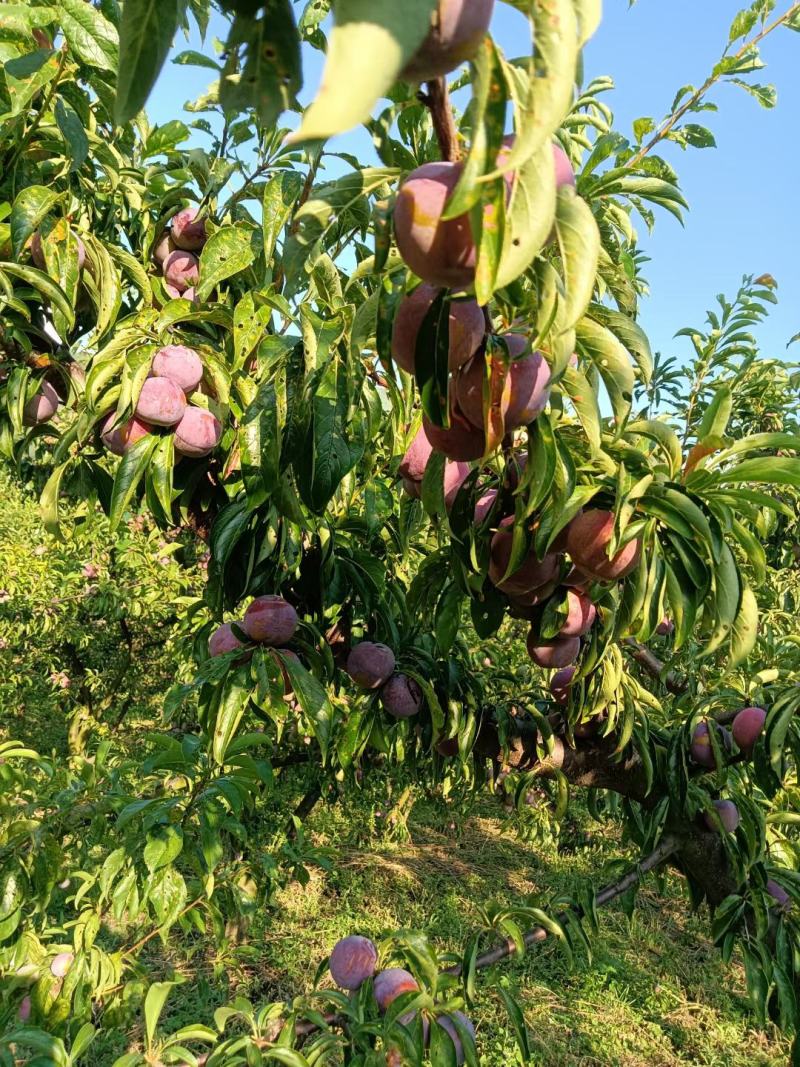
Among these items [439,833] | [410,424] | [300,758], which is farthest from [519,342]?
[439,833]

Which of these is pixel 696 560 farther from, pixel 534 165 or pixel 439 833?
pixel 439 833

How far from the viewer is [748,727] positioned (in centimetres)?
134

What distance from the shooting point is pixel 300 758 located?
101 inches

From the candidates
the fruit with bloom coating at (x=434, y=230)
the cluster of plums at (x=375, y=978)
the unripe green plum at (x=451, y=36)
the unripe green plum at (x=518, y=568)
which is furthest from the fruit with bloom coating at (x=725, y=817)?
the unripe green plum at (x=451, y=36)

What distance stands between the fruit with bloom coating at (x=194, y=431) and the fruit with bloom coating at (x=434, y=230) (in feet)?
2.16

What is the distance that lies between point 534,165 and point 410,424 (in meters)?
0.56

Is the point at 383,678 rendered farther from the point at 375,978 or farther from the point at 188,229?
the point at 188,229

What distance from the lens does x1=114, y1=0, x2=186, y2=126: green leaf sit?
33 centimetres

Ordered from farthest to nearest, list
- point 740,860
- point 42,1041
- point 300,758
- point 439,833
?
1. point 439,833
2. point 300,758
3. point 740,860
4. point 42,1041

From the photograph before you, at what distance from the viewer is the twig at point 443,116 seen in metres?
0.41

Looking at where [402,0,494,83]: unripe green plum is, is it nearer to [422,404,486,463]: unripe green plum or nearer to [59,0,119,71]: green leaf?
[422,404,486,463]: unripe green plum

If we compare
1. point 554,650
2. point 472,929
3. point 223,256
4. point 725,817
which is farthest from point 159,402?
point 472,929

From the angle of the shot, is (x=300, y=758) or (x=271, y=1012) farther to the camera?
(x=300, y=758)

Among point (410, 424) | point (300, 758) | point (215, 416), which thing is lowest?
point (300, 758)
